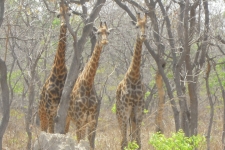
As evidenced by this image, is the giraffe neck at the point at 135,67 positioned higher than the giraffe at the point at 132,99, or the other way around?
the giraffe neck at the point at 135,67

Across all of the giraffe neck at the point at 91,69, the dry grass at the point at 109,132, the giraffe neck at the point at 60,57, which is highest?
the giraffe neck at the point at 60,57

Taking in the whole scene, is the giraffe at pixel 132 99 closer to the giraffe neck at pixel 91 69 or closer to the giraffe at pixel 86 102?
the giraffe at pixel 86 102

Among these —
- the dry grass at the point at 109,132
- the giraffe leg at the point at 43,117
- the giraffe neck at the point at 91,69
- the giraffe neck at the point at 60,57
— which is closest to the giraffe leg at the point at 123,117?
the dry grass at the point at 109,132

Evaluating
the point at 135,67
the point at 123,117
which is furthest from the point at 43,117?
the point at 135,67

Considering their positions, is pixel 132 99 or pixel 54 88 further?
pixel 54 88

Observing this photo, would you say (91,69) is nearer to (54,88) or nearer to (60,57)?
(60,57)

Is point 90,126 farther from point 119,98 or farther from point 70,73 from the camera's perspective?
point 70,73

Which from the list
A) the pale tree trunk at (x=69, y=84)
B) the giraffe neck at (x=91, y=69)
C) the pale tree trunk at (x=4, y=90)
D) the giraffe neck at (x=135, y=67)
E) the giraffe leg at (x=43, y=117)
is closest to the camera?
the pale tree trunk at (x=4, y=90)

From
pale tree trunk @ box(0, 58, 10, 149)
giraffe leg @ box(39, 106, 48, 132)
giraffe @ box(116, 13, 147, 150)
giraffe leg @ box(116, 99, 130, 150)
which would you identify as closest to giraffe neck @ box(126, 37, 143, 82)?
giraffe @ box(116, 13, 147, 150)

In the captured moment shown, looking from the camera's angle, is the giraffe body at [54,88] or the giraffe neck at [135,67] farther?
the giraffe body at [54,88]

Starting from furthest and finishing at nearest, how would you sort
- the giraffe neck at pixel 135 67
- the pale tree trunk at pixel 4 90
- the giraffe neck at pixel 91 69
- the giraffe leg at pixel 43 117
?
the giraffe leg at pixel 43 117
the giraffe neck at pixel 135 67
the giraffe neck at pixel 91 69
the pale tree trunk at pixel 4 90

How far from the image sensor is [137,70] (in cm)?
702

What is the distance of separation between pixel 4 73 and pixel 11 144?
4509 mm

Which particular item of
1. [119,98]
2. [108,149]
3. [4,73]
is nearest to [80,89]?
[119,98]
